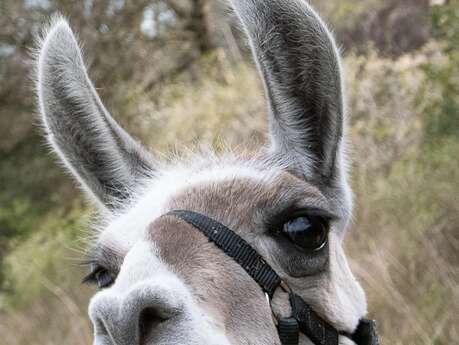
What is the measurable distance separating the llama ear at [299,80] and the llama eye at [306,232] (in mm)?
332

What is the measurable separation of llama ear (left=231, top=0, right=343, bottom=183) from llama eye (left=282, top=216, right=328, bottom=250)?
0.33 m

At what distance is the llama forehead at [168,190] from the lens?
2.25 m

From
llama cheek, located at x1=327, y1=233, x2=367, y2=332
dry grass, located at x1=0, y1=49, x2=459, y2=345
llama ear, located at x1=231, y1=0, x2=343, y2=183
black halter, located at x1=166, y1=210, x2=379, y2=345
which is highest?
llama ear, located at x1=231, y1=0, x2=343, y2=183

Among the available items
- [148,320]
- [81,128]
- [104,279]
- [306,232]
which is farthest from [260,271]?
[81,128]

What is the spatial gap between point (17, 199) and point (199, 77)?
19.6 feet

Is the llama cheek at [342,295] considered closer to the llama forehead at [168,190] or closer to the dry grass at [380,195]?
the llama forehead at [168,190]

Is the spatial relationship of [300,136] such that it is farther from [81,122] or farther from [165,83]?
[165,83]

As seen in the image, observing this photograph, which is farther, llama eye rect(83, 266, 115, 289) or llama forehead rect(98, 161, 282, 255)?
llama eye rect(83, 266, 115, 289)

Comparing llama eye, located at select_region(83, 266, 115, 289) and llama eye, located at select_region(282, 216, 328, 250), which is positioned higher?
llama eye, located at select_region(282, 216, 328, 250)

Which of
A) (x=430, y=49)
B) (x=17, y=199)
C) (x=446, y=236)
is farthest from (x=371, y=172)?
(x=17, y=199)

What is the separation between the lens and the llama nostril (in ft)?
5.76

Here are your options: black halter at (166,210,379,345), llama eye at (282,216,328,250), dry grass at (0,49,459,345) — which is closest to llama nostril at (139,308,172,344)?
black halter at (166,210,379,345)

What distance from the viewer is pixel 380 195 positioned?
243 inches

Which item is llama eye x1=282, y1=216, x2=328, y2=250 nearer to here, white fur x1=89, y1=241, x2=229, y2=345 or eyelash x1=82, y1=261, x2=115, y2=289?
white fur x1=89, y1=241, x2=229, y2=345
